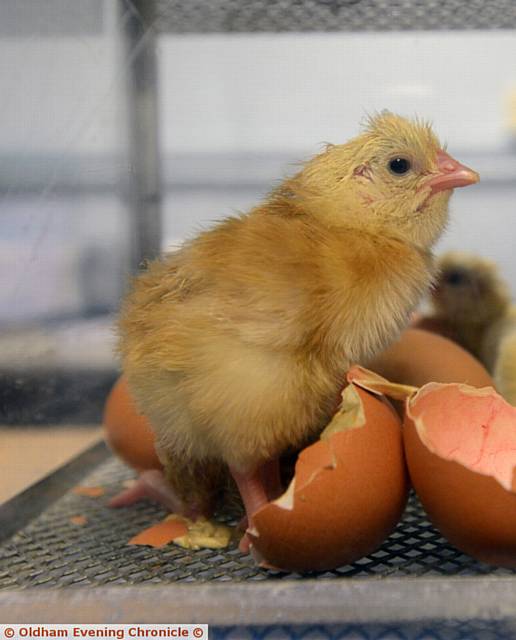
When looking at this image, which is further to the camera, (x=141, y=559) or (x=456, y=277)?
(x=456, y=277)

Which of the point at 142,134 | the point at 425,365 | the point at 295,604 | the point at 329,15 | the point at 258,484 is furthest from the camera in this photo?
the point at 142,134

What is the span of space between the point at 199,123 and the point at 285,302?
697 mm

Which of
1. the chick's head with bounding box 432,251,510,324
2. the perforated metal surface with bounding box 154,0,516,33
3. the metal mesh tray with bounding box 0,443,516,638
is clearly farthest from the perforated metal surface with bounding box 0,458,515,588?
the perforated metal surface with bounding box 154,0,516,33

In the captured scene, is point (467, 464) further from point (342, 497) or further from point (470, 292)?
point (470, 292)

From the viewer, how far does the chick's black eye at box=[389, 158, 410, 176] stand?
64 centimetres

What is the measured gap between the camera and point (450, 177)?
63cm

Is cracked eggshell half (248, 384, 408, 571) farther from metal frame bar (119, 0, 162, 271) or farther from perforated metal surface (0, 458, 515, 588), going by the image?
metal frame bar (119, 0, 162, 271)

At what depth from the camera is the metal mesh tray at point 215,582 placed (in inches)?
18.5

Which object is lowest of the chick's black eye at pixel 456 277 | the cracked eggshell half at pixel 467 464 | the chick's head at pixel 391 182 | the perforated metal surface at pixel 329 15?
the cracked eggshell half at pixel 467 464

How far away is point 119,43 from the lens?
3.38ft

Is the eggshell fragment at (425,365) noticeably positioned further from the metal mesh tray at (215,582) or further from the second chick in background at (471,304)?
the second chick in background at (471,304)

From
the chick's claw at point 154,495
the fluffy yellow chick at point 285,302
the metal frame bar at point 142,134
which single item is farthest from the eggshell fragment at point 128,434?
the metal frame bar at point 142,134

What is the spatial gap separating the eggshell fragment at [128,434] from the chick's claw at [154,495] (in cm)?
1

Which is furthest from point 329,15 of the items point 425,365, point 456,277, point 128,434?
point 128,434
